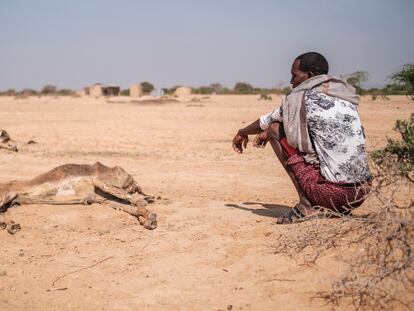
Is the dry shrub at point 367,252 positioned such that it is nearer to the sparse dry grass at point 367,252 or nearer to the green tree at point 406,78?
the sparse dry grass at point 367,252

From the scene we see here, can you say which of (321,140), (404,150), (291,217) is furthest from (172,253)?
(404,150)

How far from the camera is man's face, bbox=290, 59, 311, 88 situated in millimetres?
4730

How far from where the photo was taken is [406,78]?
682 cm

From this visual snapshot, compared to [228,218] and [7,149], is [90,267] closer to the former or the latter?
[228,218]

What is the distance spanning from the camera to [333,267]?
366cm

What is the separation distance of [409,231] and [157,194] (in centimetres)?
440

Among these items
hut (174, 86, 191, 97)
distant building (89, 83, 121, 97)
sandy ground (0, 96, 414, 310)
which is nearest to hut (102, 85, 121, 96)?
distant building (89, 83, 121, 97)

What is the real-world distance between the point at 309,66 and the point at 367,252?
1.94 m

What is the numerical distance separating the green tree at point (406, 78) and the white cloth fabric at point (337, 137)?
2705 millimetres

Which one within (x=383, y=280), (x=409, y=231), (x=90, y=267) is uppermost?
(x=409, y=231)

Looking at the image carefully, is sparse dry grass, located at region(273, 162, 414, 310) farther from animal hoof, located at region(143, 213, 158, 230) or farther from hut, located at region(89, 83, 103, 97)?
hut, located at region(89, 83, 103, 97)

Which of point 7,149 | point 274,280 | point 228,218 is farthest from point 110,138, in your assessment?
point 274,280

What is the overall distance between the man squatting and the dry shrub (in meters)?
0.36

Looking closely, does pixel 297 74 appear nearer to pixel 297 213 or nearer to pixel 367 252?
pixel 297 213
